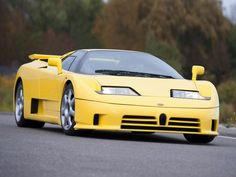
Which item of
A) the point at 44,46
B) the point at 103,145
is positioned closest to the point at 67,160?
the point at 103,145

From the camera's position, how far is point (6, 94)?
2888cm

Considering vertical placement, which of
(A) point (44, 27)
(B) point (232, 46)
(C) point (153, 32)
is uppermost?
(C) point (153, 32)

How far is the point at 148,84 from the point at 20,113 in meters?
2.93

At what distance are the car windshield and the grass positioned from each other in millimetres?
11087

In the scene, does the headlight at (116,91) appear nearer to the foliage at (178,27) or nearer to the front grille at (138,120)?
the front grille at (138,120)

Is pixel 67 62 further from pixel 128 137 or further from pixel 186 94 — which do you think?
pixel 186 94

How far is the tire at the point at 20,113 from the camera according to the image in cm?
1423

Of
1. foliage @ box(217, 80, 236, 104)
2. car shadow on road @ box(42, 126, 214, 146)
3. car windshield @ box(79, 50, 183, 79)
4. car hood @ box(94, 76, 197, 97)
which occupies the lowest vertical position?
foliage @ box(217, 80, 236, 104)

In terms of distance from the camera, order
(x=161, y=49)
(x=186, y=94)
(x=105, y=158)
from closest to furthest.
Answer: (x=105, y=158), (x=186, y=94), (x=161, y=49)

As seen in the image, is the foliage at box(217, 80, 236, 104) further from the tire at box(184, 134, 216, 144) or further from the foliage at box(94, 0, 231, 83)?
the foliage at box(94, 0, 231, 83)

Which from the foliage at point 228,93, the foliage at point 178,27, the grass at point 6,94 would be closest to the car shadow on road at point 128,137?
the grass at point 6,94

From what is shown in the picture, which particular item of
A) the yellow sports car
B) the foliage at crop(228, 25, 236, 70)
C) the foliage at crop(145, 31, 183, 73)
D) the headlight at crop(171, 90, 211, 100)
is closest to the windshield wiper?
the yellow sports car

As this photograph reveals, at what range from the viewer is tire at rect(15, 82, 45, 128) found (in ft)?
46.7

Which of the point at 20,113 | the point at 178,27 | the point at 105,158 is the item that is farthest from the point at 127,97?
the point at 178,27
